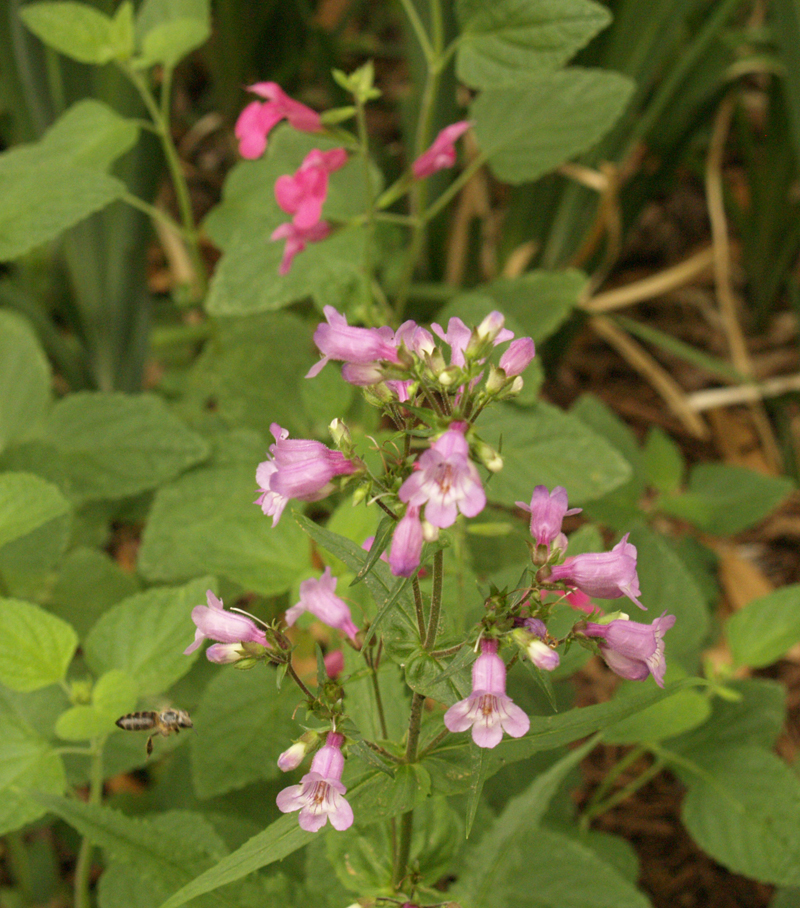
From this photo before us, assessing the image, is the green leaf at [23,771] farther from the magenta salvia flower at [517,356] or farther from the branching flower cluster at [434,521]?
the magenta salvia flower at [517,356]

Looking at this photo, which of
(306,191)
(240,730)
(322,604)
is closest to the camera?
(322,604)

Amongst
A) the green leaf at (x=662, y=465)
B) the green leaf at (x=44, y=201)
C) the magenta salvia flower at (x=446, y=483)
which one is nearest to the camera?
the magenta salvia flower at (x=446, y=483)

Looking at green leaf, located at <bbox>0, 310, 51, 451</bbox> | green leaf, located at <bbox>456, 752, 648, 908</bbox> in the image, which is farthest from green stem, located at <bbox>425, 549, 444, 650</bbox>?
green leaf, located at <bbox>0, 310, 51, 451</bbox>

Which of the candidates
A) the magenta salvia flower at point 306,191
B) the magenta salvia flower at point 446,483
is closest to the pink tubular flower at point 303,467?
the magenta salvia flower at point 446,483

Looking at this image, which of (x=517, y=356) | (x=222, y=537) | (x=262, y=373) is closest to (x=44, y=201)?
(x=262, y=373)

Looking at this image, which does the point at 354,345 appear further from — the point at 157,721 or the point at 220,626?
the point at 157,721

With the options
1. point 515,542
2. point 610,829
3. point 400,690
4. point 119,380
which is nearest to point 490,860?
point 400,690
